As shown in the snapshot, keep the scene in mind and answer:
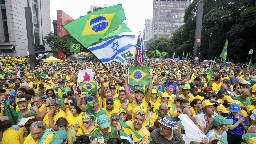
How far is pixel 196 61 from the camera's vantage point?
30.5 metres

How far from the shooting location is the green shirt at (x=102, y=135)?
3600 mm

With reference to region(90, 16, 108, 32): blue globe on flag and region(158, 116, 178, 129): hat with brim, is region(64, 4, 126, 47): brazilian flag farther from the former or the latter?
region(158, 116, 178, 129): hat with brim

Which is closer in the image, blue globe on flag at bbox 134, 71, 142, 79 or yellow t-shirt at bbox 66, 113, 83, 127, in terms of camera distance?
yellow t-shirt at bbox 66, 113, 83, 127

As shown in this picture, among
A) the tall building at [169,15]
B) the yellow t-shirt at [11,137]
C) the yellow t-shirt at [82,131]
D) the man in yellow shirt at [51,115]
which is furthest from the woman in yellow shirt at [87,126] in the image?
the tall building at [169,15]

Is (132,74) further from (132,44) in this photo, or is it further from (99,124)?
(99,124)

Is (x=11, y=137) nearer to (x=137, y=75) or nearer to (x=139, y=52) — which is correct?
(x=137, y=75)

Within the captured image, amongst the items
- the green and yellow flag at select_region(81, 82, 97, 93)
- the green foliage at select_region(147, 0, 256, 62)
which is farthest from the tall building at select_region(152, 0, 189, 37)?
the green and yellow flag at select_region(81, 82, 97, 93)

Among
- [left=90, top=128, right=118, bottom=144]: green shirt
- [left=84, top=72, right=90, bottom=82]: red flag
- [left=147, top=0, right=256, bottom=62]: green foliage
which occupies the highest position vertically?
[left=147, top=0, right=256, bottom=62]: green foliage

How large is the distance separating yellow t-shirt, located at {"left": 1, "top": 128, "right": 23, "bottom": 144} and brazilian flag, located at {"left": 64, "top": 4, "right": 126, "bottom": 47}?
2841 mm

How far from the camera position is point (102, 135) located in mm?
3676

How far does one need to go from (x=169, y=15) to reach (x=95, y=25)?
472 feet

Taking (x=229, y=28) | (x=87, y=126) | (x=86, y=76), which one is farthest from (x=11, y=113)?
(x=229, y=28)

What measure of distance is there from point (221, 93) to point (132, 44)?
10.5 ft

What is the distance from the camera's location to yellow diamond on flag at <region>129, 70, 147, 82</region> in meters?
6.03
